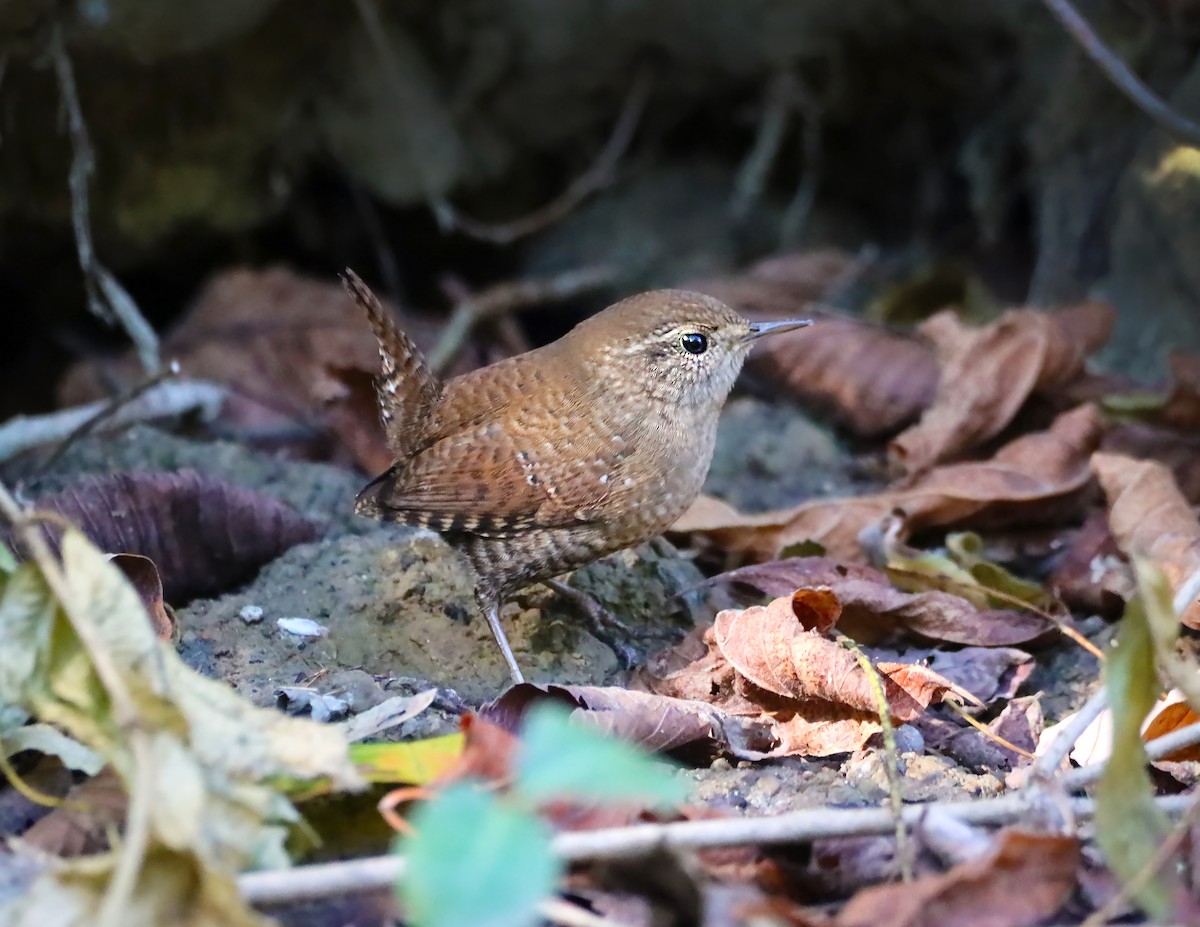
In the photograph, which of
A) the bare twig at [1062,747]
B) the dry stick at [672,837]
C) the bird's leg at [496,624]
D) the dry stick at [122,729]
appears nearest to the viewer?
the dry stick at [122,729]

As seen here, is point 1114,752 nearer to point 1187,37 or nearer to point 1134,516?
point 1134,516

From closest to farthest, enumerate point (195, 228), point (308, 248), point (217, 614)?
point (217, 614) < point (195, 228) < point (308, 248)

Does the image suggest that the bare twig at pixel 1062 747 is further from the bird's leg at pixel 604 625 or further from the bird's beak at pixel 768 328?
the bird's beak at pixel 768 328

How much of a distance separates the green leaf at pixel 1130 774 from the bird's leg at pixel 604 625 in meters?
1.33

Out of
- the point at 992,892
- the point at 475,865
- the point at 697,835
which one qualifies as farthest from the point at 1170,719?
the point at 475,865

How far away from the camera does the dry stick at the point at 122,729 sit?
1444mm

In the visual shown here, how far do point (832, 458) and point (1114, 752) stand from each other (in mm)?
2603

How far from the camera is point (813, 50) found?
5.45 m

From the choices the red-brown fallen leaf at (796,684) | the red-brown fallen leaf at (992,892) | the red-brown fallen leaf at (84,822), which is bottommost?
the red-brown fallen leaf at (796,684)

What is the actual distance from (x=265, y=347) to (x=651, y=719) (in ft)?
10.1

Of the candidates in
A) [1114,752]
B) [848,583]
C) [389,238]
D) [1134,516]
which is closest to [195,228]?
[389,238]

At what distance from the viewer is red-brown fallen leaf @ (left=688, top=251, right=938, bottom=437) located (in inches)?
168

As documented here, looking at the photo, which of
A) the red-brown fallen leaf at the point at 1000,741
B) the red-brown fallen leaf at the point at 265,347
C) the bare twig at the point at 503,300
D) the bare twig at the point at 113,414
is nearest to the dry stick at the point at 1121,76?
the red-brown fallen leaf at the point at 1000,741

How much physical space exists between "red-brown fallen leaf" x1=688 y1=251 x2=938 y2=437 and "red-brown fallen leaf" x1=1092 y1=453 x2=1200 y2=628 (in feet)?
2.96
